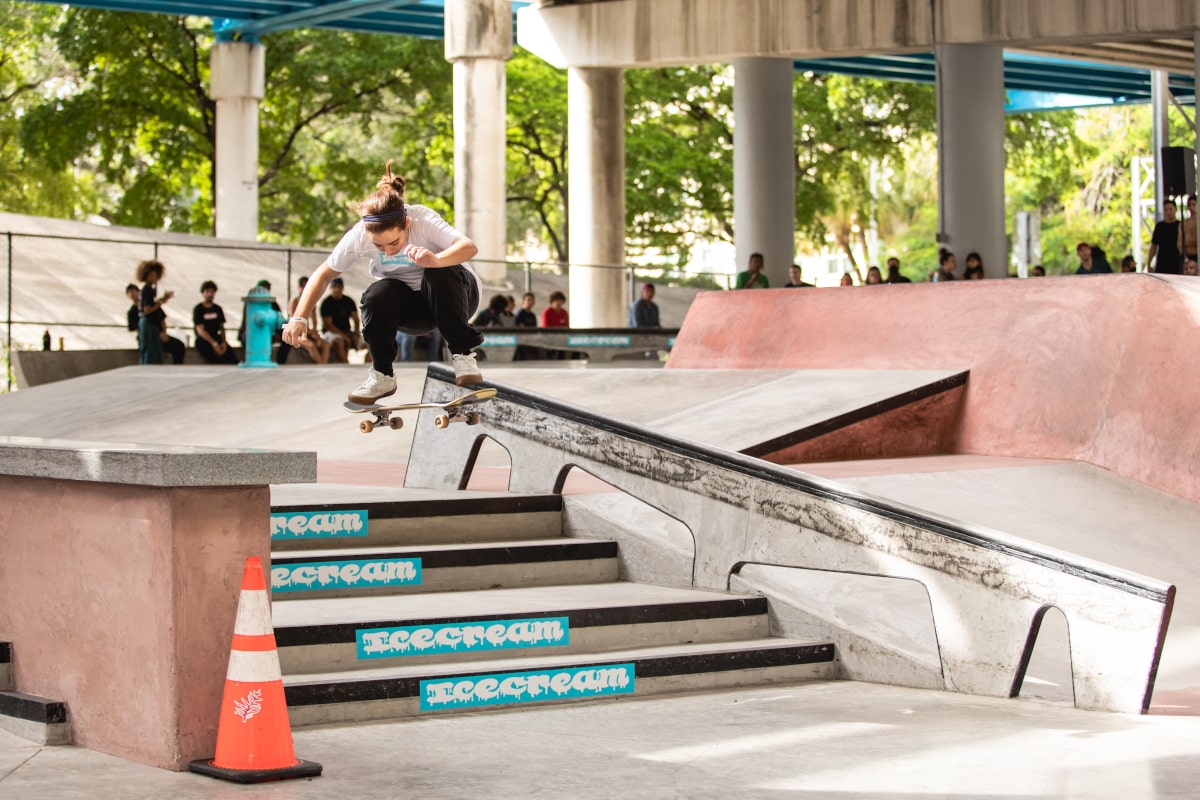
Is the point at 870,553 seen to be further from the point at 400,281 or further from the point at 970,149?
the point at 970,149

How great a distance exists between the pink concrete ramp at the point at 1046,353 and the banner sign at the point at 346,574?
5.79 m

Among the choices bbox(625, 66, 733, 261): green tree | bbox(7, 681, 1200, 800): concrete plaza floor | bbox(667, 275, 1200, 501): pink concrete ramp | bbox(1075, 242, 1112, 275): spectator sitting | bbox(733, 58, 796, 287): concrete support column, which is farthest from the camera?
bbox(625, 66, 733, 261): green tree

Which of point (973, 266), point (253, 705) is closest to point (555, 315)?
point (973, 266)

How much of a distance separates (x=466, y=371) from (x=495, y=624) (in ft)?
7.90

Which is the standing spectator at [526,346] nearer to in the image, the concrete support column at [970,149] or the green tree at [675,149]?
the concrete support column at [970,149]

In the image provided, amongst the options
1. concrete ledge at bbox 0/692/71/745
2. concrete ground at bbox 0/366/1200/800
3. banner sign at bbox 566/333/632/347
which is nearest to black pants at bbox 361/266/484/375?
concrete ground at bbox 0/366/1200/800

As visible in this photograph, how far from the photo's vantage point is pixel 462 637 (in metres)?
6.90

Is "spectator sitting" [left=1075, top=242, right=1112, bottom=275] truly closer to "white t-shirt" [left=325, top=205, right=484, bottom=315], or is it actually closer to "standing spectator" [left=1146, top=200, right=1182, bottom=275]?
"standing spectator" [left=1146, top=200, right=1182, bottom=275]

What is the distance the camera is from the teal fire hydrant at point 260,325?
18859 millimetres

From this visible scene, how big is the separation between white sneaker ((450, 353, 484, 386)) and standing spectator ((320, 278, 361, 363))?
12.6 metres

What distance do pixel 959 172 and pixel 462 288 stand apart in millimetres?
19158

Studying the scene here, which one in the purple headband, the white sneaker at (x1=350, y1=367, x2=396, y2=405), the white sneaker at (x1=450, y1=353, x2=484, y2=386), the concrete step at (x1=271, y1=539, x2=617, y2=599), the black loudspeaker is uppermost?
the black loudspeaker

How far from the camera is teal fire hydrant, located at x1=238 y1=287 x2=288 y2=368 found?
742 inches

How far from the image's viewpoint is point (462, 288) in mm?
8469
